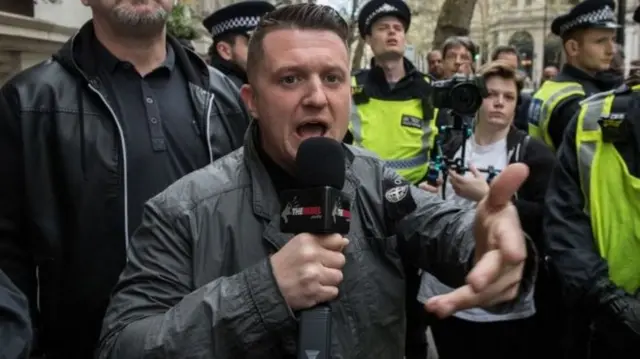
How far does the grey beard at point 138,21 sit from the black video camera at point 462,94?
69.8 inches

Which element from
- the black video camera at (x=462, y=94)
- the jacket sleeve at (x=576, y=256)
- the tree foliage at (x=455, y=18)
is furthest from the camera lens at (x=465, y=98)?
the tree foliage at (x=455, y=18)

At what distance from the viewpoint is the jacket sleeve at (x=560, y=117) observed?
4.71 m

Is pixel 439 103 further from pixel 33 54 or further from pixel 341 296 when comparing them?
pixel 33 54

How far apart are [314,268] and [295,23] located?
738mm

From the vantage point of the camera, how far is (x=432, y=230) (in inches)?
76.9

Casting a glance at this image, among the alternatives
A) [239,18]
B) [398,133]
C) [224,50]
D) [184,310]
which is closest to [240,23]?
[239,18]

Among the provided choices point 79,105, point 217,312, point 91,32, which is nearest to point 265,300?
point 217,312

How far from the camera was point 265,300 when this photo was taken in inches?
63.9

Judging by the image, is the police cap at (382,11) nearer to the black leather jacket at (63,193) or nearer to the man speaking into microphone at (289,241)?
the black leather jacket at (63,193)

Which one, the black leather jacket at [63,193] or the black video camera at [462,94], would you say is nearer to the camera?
the black leather jacket at [63,193]

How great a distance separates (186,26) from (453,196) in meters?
5.50

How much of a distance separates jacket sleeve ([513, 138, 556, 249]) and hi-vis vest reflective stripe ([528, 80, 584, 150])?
0.67m

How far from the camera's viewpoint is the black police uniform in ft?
15.9

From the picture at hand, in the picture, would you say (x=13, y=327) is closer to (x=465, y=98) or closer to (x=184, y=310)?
(x=184, y=310)
